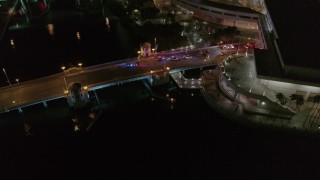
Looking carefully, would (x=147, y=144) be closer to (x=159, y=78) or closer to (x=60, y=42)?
(x=159, y=78)

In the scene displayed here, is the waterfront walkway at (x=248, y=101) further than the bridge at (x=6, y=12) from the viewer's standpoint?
No

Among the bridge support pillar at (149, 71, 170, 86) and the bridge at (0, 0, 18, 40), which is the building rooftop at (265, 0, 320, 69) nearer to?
the bridge support pillar at (149, 71, 170, 86)

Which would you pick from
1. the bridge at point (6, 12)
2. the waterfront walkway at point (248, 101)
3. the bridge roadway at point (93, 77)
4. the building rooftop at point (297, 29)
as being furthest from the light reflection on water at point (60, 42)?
the building rooftop at point (297, 29)

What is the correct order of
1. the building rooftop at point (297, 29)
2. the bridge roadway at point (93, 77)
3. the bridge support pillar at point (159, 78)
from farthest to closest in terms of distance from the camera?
the bridge support pillar at point (159, 78), the bridge roadway at point (93, 77), the building rooftop at point (297, 29)

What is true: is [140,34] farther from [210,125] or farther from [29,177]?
[29,177]

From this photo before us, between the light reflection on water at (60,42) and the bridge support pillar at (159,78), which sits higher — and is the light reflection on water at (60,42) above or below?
above

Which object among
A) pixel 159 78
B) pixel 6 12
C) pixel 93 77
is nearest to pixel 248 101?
pixel 159 78

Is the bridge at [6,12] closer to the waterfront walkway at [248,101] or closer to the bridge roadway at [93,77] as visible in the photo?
the bridge roadway at [93,77]
